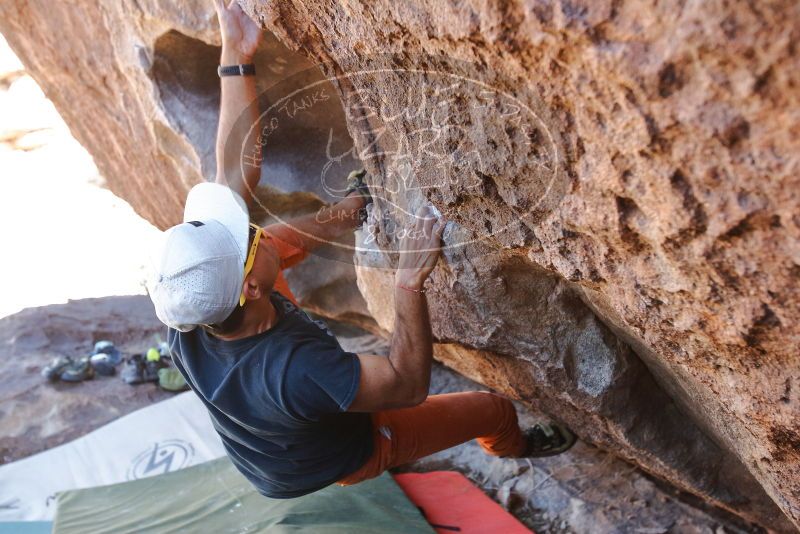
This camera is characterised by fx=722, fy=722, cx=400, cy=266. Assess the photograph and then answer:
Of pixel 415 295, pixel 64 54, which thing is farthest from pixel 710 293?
pixel 64 54

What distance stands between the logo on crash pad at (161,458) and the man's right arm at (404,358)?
6.60ft

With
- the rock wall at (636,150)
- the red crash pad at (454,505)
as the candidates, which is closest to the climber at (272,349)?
the rock wall at (636,150)

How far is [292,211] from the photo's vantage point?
299cm

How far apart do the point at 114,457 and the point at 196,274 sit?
2276 mm

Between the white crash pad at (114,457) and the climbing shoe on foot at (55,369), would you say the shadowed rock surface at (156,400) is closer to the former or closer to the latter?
the climbing shoe on foot at (55,369)

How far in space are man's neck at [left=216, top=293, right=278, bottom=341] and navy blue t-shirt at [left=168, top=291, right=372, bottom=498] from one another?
2cm

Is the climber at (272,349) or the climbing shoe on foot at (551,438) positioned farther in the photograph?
the climbing shoe on foot at (551,438)

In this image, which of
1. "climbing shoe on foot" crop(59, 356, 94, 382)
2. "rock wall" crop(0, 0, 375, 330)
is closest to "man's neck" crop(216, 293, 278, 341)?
"rock wall" crop(0, 0, 375, 330)

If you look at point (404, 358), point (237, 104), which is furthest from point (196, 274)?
point (237, 104)

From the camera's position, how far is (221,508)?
280 centimetres

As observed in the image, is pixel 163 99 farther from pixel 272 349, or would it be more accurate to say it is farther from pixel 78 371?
pixel 78 371

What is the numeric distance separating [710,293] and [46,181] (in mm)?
8295

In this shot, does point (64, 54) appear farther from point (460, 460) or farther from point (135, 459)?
point (460, 460)

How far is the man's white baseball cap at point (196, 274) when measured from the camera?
1.69 metres
